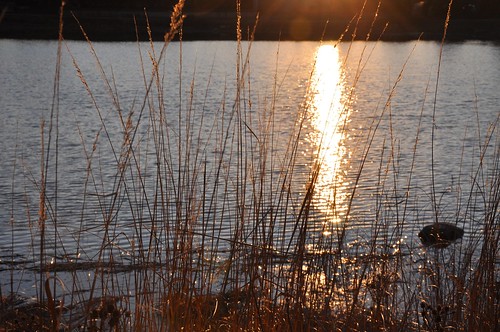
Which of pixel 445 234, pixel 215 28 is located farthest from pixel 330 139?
pixel 215 28

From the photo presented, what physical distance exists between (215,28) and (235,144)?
2384cm

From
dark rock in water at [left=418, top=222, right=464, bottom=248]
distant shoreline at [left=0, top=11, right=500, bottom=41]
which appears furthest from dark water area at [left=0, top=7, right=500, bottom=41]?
dark rock in water at [left=418, top=222, right=464, bottom=248]

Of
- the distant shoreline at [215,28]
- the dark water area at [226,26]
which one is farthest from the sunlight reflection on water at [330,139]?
the dark water area at [226,26]

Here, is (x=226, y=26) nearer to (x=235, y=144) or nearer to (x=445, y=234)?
(x=235, y=144)

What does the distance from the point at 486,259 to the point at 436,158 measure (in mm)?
5148

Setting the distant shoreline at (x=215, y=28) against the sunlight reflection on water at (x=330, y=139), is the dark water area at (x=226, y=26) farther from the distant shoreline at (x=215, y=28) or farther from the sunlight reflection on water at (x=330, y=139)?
the sunlight reflection on water at (x=330, y=139)

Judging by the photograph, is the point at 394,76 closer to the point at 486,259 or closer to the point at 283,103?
the point at 283,103

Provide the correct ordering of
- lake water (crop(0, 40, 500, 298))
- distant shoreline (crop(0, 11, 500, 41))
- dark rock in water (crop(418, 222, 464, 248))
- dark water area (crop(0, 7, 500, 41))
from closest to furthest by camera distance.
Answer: lake water (crop(0, 40, 500, 298))
dark rock in water (crop(418, 222, 464, 248))
distant shoreline (crop(0, 11, 500, 41))
dark water area (crop(0, 7, 500, 41))

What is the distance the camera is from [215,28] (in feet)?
101

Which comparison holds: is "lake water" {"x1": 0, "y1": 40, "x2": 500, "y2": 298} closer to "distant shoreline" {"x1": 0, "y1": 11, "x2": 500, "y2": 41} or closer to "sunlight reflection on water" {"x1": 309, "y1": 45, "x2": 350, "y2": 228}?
"sunlight reflection on water" {"x1": 309, "y1": 45, "x2": 350, "y2": 228}

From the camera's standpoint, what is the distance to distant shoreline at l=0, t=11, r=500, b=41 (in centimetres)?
2856

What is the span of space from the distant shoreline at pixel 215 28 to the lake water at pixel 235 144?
4.79 metres

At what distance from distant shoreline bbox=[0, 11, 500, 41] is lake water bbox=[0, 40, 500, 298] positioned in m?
4.79

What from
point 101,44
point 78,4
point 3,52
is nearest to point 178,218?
point 3,52
